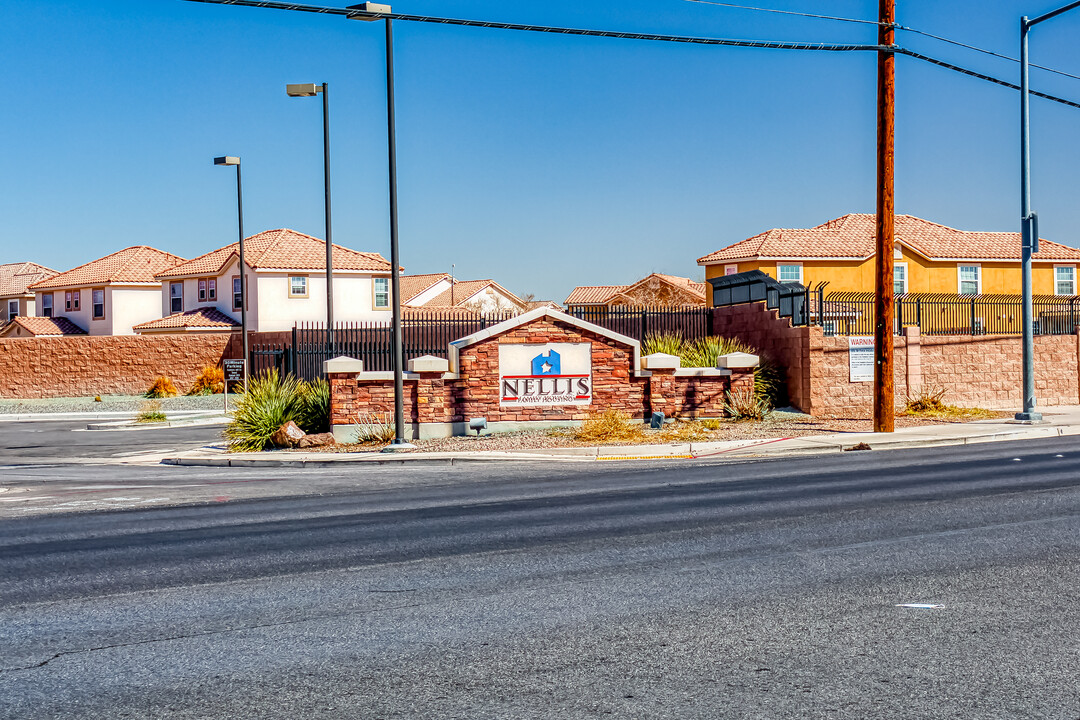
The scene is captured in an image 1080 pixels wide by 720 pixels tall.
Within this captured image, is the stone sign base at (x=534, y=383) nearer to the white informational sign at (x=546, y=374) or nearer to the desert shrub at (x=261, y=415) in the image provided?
the white informational sign at (x=546, y=374)

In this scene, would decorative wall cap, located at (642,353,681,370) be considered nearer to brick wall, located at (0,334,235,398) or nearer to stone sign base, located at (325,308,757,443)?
stone sign base, located at (325,308,757,443)

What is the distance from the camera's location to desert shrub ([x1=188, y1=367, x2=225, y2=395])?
→ 45109 mm

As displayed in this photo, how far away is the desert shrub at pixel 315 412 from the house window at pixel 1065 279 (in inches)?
1541

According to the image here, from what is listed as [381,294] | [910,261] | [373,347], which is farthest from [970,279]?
[373,347]

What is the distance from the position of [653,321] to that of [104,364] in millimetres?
28702

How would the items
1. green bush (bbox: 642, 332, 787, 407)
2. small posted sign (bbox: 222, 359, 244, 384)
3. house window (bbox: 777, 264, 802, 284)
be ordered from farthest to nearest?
1. house window (bbox: 777, 264, 802, 284)
2. small posted sign (bbox: 222, 359, 244, 384)
3. green bush (bbox: 642, 332, 787, 407)

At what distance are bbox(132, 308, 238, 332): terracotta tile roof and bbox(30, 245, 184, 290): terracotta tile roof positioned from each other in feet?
13.8

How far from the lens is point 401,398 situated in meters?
20.6

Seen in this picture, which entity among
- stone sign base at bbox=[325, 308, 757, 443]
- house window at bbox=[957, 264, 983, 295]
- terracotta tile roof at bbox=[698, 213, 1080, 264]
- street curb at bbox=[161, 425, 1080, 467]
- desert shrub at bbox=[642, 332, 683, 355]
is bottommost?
street curb at bbox=[161, 425, 1080, 467]

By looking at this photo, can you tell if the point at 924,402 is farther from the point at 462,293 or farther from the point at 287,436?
the point at 462,293

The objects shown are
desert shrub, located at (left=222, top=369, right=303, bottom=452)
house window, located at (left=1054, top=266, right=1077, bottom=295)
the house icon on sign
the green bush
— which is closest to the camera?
desert shrub, located at (left=222, top=369, right=303, bottom=452)

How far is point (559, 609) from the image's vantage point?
7090mm

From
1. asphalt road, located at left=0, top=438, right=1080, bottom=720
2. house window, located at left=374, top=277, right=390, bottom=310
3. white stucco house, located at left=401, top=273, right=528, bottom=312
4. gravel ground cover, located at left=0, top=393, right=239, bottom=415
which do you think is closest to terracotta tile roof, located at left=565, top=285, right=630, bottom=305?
white stucco house, located at left=401, top=273, right=528, bottom=312

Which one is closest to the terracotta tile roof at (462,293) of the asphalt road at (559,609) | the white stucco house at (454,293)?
the white stucco house at (454,293)
